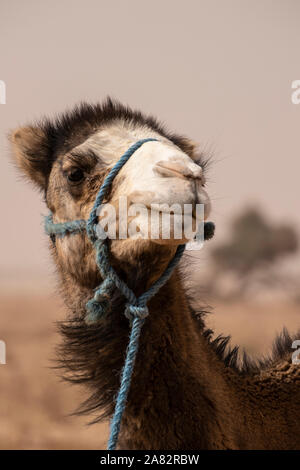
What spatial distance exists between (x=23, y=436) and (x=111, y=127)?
7558mm

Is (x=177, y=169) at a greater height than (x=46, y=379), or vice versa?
(x=177, y=169)

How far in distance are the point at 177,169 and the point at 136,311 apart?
2.45 feet

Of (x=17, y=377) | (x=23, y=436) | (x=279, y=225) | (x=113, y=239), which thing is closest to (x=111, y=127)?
(x=113, y=239)

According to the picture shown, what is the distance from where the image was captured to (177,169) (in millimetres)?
2975

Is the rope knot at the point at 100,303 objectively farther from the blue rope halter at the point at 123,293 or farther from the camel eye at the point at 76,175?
the camel eye at the point at 76,175

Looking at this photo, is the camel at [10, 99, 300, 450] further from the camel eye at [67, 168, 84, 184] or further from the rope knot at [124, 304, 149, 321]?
the rope knot at [124, 304, 149, 321]

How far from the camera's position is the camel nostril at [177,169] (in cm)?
297

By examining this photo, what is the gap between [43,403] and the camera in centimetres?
1294

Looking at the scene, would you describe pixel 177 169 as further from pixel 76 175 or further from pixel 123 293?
pixel 76 175

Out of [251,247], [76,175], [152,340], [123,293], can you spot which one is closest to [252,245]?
[251,247]

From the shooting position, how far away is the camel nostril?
9.73 ft

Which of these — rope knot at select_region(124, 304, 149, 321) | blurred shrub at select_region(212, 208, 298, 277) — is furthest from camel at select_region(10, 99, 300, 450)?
blurred shrub at select_region(212, 208, 298, 277)

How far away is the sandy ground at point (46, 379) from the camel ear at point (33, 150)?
2.70ft
